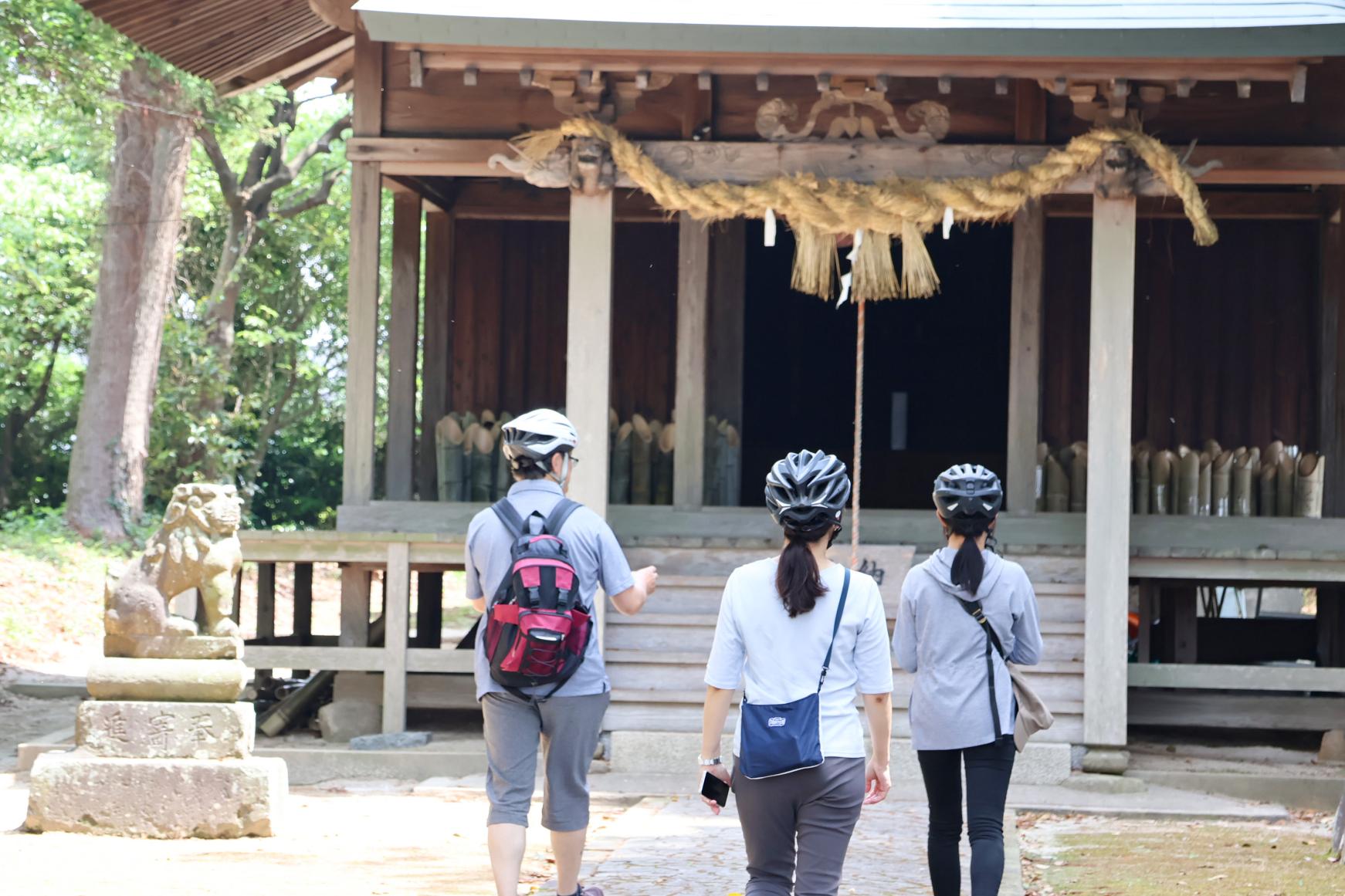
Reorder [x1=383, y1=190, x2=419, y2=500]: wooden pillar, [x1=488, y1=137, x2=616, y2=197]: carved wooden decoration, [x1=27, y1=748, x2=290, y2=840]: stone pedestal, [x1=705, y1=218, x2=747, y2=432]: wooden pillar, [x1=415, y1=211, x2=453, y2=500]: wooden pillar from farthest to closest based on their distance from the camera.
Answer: [x1=415, y1=211, x2=453, y2=500]: wooden pillar
[x1=705, y1=218, x2=747, y2=432]: wooden pillar
[x1=383, y1=190, x2=419, y2=500]: wooden pillar
[x1=488, y1=137, x2=616, y2=197]: carved wooden decoration
[x1=27, y1=748, x2=290, y2=840]: stone pedestal

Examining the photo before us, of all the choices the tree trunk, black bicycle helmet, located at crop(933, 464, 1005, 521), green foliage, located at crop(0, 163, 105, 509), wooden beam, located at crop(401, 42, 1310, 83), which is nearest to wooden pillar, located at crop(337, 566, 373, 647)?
wooden beam, located at crop(401, 42, 1310, 83)

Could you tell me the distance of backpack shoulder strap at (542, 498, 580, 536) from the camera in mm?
4773

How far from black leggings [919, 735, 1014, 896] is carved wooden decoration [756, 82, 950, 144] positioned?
17.4 feet

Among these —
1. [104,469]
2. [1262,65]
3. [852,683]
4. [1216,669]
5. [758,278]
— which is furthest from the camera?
[104,469]

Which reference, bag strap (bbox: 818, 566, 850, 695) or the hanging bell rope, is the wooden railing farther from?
bag strap (bbox: 818, 566, 850, 695)

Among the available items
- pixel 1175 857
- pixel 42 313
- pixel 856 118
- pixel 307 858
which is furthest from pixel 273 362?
pixel 1175 857

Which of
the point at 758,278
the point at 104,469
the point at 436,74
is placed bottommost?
the point at 104,469

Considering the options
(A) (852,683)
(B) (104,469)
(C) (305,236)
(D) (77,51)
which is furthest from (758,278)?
(C) (305,236)

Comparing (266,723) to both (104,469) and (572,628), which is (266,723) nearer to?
(572,628)

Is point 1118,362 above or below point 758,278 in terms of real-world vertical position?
below

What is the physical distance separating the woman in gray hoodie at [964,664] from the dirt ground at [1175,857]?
1.54 metres

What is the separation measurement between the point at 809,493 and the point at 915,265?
5.08m

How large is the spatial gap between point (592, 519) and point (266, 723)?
20.1ft

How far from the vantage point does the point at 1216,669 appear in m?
9.38
